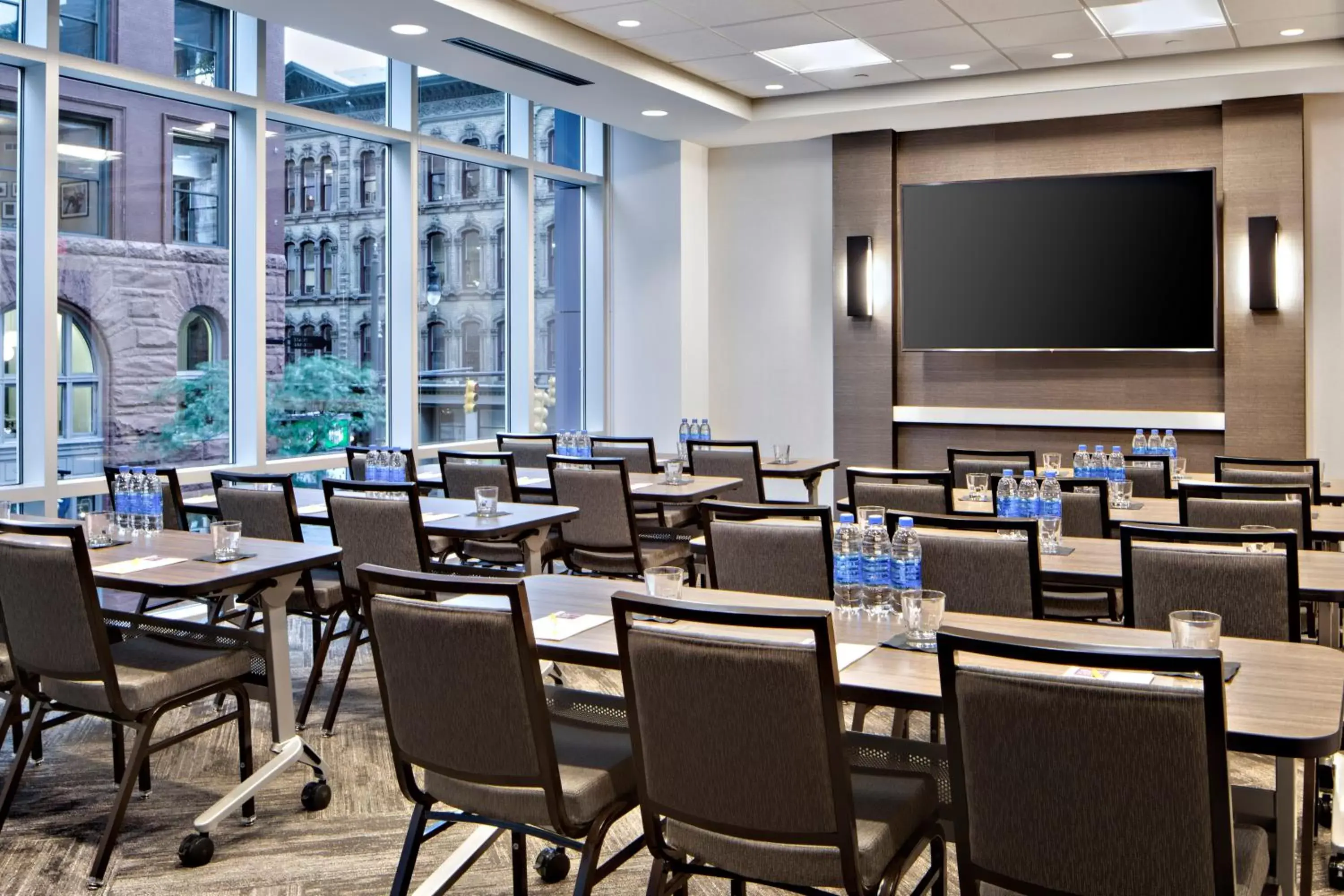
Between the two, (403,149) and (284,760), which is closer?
(284,760)

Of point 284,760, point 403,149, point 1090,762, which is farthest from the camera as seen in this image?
point 403,149

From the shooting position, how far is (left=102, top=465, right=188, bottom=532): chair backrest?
4754mm

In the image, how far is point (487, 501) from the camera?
4672mm

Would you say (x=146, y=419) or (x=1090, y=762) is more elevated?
(x=146, y=419)

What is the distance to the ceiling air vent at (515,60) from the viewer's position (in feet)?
22.0

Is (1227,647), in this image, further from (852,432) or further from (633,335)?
(633,335)

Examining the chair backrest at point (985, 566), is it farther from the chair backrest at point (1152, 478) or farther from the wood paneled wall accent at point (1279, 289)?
the wood paneled wall accent at point (1279, 289)

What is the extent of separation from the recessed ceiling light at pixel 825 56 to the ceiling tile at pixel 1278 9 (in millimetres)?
2017

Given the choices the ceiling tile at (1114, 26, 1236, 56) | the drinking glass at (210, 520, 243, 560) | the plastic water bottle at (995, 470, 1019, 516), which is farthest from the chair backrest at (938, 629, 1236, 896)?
the ceiling tile at (1114, 26, 1236, 56)

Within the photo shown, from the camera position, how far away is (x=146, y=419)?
6.42 m

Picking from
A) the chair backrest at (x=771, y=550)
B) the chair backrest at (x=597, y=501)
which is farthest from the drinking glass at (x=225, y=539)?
the chair backrest at (x=597, y=501)

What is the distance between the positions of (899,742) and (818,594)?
0.96 meters

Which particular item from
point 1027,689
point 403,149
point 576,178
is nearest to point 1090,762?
point 1027,689

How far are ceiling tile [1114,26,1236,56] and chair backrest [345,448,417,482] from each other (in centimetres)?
479
